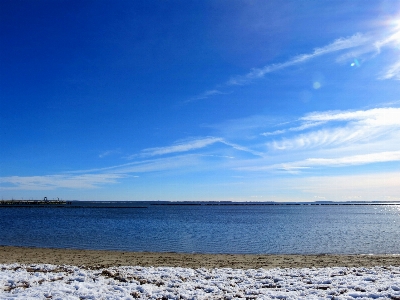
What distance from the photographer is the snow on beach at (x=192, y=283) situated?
408 inches

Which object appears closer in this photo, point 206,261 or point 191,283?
point 191,283

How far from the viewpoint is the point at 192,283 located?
1198cm

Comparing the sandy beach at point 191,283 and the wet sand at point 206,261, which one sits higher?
the sandy beach at point 191,283

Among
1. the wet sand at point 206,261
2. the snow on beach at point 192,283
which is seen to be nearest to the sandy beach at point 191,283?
the snow on beach at point 192,283

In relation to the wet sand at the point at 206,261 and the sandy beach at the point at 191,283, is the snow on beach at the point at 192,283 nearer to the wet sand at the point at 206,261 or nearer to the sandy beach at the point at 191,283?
the sandy beach at the point at 191,283

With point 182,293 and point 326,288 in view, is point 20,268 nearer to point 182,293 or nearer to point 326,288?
point 182,293

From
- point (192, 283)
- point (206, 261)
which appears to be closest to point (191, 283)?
point (192, 283)

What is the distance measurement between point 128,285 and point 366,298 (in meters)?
7.96

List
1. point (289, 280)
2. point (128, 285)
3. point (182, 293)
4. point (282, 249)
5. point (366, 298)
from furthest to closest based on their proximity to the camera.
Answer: point (282, 249) → point (289, 280) → point (128, 285) → point (182, 293) → point (366, 298)

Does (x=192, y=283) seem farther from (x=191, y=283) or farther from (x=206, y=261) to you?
(x=206, y=261)

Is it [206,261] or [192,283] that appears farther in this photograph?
[206,261]

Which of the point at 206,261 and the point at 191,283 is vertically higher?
the point at 191,283

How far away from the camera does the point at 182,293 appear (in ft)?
35.0

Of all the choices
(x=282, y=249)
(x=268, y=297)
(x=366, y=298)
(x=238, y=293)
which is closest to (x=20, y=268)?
(x=238, y=293)
